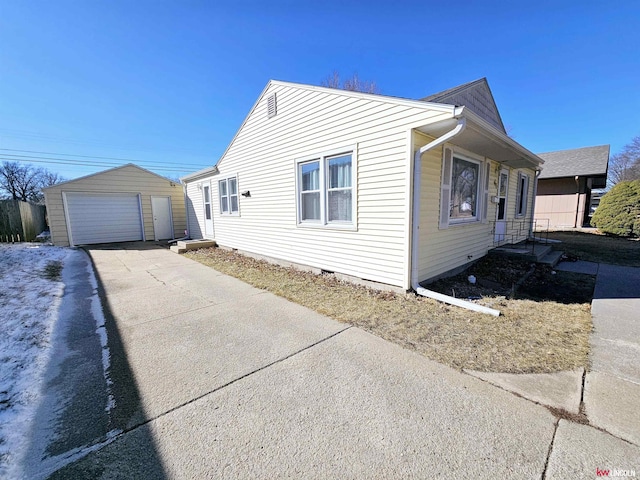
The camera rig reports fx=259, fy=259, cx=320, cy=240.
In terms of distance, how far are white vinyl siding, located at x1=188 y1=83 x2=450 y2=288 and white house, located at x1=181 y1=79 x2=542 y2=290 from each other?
20 millimetres

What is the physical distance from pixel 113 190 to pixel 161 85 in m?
5.18

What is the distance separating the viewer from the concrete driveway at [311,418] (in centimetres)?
154

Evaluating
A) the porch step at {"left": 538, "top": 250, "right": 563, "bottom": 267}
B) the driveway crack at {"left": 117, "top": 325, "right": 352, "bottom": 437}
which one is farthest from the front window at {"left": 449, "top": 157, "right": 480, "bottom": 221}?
the driveway crack at {"left": 117, "top": 325, "right": 352, "bottom": 437}

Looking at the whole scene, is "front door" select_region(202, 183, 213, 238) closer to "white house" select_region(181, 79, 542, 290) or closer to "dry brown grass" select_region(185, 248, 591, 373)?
"white house" select_region(181, 79, 542, 290)

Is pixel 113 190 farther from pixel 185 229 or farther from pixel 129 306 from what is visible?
pixel 129 306

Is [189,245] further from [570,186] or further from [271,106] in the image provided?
[570,186]

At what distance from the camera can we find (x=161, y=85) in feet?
36.3

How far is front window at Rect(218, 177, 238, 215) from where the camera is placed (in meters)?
9.09

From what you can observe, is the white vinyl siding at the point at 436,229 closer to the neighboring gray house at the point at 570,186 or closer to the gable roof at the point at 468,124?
the gable roof at the point at 468,124

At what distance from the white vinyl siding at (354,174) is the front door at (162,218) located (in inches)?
288

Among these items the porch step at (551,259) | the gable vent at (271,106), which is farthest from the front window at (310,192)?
the porch step at (551,259)

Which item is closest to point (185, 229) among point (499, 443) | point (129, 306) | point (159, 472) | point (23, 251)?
point (23, 251)

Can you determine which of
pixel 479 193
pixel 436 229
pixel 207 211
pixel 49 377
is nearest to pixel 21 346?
pixel 49 377

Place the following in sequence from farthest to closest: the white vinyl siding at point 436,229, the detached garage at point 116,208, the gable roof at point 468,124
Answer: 1. the detached garage at point 116,208
2. the white vinyl siding at point 436,229
3. the gable roof at point 468,124
